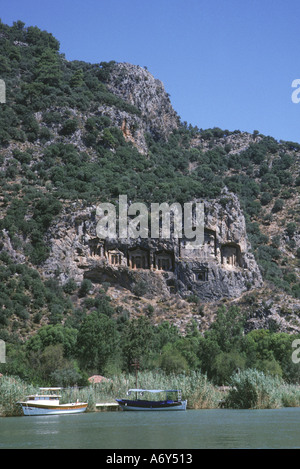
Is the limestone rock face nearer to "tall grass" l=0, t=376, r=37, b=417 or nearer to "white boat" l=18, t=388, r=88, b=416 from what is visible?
"white boat" l=18, t=388, r=88, b=416

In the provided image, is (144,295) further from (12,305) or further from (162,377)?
(162,377)

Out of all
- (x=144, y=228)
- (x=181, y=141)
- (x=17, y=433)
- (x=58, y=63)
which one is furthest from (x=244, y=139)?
(x=17, y=433)

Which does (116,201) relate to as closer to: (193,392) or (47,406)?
(193,392)

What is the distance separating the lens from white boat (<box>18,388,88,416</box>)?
4738 cm

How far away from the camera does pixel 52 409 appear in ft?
161

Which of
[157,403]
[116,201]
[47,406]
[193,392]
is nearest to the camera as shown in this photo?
[47,406]

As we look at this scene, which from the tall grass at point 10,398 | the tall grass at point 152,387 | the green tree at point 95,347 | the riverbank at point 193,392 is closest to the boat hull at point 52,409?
the tall grass at point 10,398

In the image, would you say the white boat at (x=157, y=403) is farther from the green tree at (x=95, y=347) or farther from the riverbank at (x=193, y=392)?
the green tree at (x=95, y=347)

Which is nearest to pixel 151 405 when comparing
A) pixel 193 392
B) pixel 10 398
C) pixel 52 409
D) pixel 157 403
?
pixel 157 403

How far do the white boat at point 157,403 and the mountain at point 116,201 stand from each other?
90.7 ft

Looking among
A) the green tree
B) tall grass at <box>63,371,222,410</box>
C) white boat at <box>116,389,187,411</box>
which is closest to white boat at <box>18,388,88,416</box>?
tall grass at <box>63,371,222,410</box>

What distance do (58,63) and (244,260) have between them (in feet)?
211

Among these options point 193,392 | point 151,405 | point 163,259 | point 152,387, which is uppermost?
point 163,259

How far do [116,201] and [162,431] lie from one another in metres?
68.4
